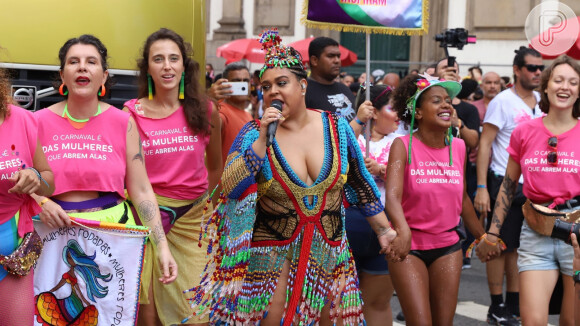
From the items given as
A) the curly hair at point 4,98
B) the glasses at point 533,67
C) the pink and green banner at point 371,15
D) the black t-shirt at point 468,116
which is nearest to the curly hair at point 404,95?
the pink and green banner at point 371,15

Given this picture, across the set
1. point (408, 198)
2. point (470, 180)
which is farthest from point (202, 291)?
point (470, 180)

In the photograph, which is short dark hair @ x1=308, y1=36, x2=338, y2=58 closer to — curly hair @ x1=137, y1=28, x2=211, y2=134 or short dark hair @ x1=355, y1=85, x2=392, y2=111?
short dark hair @ x1=355, y1=85, x2=392, y2=111

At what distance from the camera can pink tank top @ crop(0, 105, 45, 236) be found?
4703 mm

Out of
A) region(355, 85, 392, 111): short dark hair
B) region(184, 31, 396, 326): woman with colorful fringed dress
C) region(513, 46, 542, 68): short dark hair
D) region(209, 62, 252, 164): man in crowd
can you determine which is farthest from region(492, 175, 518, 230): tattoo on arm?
region(513, 46, 542, 68): short dark hair

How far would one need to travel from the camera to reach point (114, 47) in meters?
7.35

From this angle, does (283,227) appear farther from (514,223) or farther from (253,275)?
(514,223)

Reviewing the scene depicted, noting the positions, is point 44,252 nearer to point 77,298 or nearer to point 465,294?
point 77,298

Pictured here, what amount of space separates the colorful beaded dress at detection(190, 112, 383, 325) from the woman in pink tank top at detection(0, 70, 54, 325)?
104 centimetres

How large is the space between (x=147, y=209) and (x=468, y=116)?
5.53 m

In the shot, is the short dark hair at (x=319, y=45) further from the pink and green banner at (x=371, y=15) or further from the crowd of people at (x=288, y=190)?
the pink and green banner at (x=371, y=15)

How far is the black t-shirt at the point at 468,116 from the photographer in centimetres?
1036


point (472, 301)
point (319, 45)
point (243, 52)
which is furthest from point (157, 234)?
point (243, 52)

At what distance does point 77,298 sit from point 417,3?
12.8 ft

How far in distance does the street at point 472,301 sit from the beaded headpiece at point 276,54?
12.5 feet
